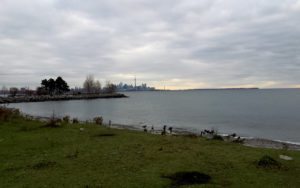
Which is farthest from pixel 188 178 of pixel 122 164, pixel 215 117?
pixel 215 117

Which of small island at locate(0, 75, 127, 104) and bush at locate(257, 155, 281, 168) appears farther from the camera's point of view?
small island at locate(0, 75, 127, 104)

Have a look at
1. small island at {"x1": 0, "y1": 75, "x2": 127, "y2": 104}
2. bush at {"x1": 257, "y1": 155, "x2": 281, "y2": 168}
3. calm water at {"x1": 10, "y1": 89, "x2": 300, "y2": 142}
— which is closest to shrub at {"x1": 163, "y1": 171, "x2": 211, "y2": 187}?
bush at {"x1": 257, "y1": 155, "x2": 281, "y2": 168}

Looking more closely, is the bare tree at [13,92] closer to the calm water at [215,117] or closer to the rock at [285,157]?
the calm water at [215,117]

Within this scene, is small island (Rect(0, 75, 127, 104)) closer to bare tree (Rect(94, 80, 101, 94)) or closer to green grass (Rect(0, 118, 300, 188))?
bare tree (Rect(94, 80, 101, 94))

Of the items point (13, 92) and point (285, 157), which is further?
point (13, 92)

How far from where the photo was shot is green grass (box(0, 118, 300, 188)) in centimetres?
898

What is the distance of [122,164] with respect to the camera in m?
10.9

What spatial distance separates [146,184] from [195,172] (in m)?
1.84

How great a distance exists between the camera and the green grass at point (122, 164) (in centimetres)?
898

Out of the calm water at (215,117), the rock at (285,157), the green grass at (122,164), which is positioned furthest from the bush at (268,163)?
the calm water at (215,117)

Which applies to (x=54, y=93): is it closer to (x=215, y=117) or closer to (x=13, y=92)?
(x=13, y=92)

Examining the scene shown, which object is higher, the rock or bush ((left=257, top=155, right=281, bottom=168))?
bush ((left=257, top=155, right=281, bottom=168))

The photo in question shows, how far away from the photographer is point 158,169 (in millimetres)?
10234

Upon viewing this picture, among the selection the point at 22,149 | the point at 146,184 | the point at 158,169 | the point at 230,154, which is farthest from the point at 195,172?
the point at 22,149
